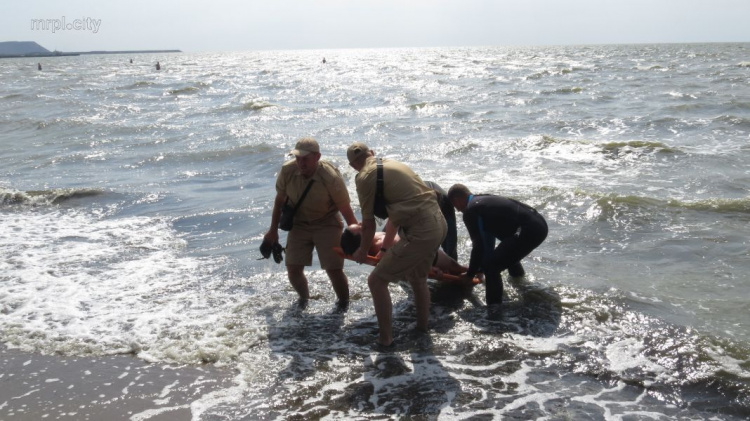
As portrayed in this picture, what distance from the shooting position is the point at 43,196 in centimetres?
1316

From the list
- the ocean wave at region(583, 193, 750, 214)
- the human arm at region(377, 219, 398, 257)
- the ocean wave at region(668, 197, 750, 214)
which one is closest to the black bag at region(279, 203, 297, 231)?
the human arm at region(377, 219, 398, 257)

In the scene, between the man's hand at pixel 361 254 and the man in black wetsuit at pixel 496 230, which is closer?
the man's hand at pixel 361 254

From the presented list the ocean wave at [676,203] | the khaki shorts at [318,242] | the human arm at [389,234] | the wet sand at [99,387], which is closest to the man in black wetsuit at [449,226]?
the khaki shorts at [318,242]

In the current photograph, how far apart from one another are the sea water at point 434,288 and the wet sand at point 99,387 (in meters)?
0.18

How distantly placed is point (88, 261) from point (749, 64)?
50.6 m

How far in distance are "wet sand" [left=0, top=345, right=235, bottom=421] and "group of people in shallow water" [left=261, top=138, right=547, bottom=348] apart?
65.0 inches

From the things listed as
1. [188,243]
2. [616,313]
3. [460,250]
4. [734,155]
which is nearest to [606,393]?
[616,313]

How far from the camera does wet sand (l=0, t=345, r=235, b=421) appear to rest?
5062mm

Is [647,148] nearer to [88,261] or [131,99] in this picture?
[88,261]

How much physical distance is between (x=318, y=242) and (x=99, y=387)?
2490 millimetres

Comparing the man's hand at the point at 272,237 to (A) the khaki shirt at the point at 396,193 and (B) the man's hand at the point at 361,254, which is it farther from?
(A) the khaki shirt at the point at 396,193

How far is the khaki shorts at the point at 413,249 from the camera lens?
18.9 ft

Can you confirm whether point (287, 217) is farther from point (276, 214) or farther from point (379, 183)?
point (379, 183)

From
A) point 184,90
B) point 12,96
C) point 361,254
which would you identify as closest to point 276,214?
point 361,254
